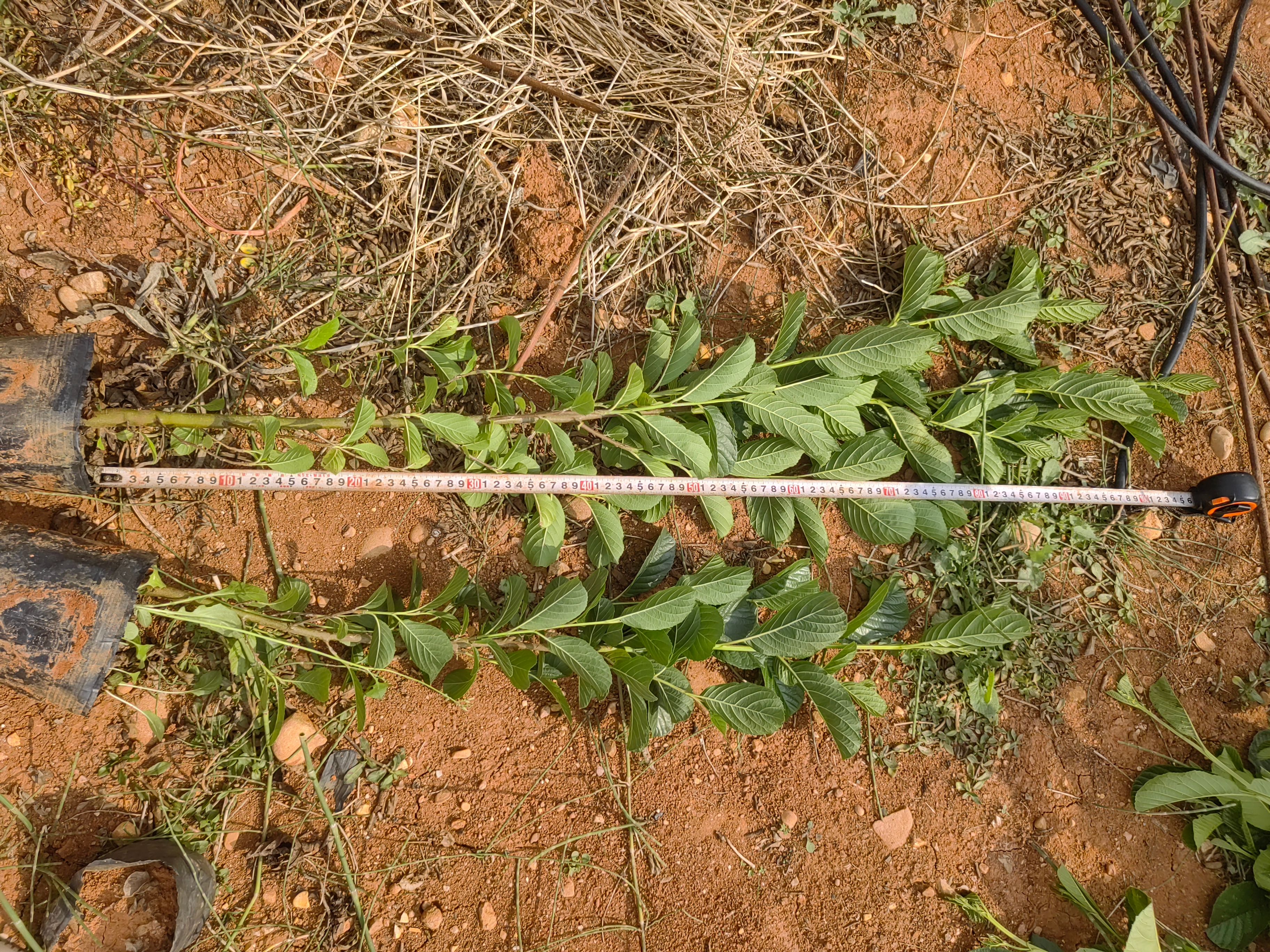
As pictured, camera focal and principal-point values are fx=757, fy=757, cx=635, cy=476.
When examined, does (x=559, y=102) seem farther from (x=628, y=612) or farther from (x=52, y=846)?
(x=52, y=846)

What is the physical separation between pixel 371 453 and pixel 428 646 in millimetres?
521

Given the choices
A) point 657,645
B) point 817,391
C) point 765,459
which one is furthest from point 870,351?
point 657,645

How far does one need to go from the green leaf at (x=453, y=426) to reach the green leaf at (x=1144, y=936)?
7.24ft

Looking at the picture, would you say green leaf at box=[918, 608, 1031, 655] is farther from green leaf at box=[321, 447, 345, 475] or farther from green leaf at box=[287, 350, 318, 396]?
green leaf at box=[287, 350, 318, 396]

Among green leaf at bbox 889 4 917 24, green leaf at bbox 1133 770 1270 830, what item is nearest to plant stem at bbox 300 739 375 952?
green leaf at bbox 1133 770 1270 830

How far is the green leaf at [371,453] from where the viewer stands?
194 centimetres

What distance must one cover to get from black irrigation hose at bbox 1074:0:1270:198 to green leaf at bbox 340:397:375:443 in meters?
2.67

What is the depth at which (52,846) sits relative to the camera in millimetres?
2002

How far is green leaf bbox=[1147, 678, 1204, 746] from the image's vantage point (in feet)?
7.70

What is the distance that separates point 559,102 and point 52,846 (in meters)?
2.51

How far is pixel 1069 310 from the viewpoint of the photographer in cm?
238

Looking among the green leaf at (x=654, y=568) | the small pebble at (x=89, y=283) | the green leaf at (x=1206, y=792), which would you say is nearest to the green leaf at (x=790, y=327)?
the green leaf at (x=654, y=568)

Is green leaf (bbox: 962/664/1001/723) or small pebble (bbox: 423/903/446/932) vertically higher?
green leaf (bbox: 962/664/1001/723)

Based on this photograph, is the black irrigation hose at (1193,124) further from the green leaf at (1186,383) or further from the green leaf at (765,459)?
the green leaf at (765,459)
